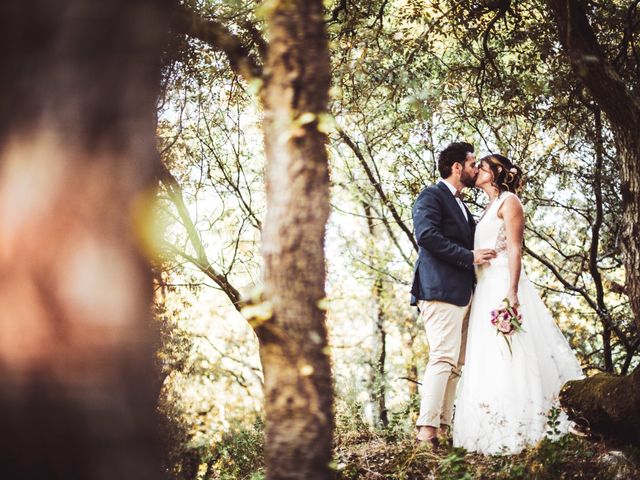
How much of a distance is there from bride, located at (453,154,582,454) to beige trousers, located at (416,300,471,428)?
18cm

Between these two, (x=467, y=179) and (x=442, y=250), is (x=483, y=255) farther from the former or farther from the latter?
(x=467, y=179)

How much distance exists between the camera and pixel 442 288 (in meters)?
5.22

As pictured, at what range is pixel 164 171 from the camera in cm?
595

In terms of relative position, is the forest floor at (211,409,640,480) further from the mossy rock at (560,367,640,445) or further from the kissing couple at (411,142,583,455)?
the kissing couple at (411,142,583,455)

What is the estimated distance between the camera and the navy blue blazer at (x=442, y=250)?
17.1 feet

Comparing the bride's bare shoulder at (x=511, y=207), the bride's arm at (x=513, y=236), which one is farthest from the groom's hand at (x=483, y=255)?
the bride's bare shoulder at (x=511, y=207)

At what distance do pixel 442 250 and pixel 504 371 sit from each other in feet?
3.69

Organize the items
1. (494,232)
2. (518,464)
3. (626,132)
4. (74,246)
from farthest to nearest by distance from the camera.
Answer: (494,232) < (626,132) < (518,464) < (74,246)

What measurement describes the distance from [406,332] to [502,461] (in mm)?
14611

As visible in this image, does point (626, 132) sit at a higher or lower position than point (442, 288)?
higher

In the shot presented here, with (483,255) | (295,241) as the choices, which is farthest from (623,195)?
(295,241)

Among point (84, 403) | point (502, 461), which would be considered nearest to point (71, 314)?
point (84, 403)

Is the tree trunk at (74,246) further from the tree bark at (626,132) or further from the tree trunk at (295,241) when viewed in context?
the tree bark at (626,132)

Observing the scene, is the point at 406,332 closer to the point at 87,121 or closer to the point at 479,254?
the point at 479,254
